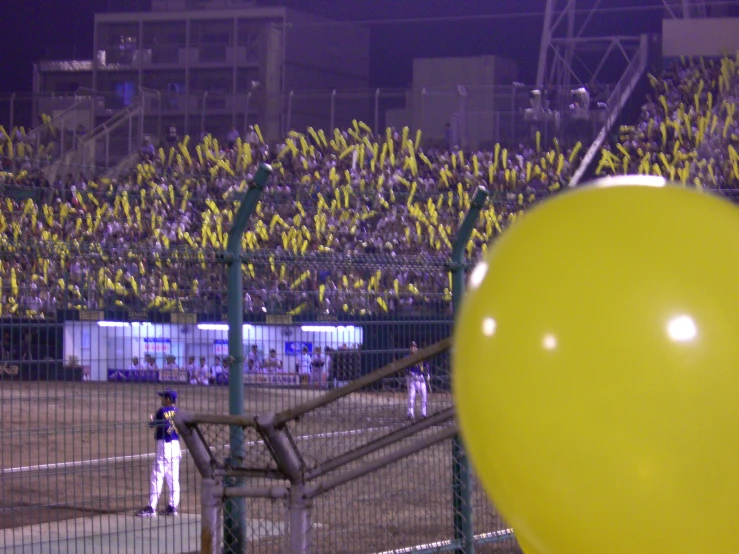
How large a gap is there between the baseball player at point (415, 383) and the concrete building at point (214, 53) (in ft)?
105

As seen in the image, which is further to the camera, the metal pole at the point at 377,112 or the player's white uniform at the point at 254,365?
the metal pole at the point at 377,112

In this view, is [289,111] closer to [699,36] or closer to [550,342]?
[699,36]

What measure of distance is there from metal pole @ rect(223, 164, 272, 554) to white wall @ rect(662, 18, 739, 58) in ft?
98.3

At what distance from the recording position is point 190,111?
103ft

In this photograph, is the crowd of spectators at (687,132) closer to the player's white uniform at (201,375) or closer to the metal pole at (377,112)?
the metal pole at (377,112)

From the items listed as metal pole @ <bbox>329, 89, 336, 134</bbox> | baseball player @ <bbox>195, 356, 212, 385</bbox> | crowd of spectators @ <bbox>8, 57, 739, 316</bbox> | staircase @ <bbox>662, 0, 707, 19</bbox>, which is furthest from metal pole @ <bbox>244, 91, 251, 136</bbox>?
baseball player @ <bbox>195, 356, 212, 385</bbox>

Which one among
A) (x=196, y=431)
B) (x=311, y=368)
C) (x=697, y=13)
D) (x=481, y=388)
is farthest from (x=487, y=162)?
(x=481, y=388)

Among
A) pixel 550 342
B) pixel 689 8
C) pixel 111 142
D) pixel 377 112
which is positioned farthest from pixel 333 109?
pixel 550 342

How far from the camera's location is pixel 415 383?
621 centimetres

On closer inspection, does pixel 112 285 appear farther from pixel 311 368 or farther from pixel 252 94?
pixel 252 94

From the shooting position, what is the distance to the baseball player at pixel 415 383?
19.4 ft

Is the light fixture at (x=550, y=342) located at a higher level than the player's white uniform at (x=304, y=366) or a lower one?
higher

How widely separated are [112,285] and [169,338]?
44 cm


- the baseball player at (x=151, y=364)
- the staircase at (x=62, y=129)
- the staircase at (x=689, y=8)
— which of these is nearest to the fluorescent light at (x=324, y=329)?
the baseball player at (x=151, y=364)
